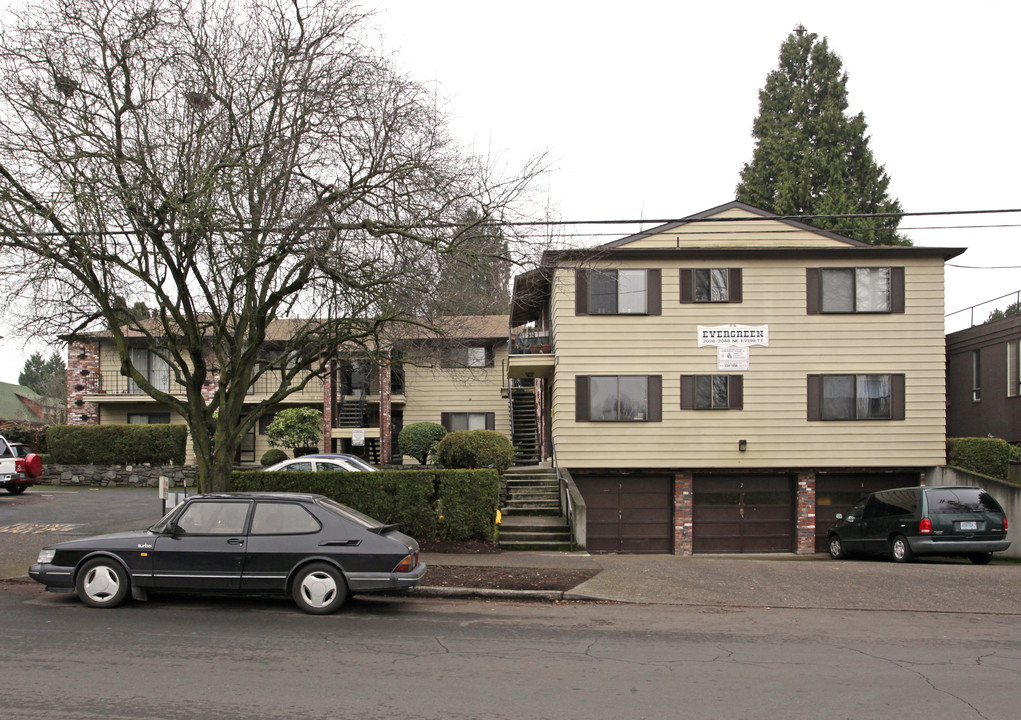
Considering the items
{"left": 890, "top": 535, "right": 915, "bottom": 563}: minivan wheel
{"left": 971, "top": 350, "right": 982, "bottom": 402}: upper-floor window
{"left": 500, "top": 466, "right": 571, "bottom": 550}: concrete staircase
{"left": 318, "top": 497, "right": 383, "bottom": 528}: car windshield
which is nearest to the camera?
{"left": 318, "top": 497, "right": 383, "bottom": 528}: car windshield

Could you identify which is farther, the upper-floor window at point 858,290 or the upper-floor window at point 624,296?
the upper-floor window at point 858,290

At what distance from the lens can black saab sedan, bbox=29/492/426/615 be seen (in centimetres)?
995

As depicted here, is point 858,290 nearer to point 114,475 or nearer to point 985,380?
point 985,380

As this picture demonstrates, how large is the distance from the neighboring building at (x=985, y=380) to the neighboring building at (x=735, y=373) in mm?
3250

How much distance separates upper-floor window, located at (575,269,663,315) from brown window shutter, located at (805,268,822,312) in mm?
3758

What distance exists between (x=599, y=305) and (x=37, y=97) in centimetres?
1308

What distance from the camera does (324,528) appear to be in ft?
33.2

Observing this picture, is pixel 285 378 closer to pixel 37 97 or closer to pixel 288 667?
pixel 37 97

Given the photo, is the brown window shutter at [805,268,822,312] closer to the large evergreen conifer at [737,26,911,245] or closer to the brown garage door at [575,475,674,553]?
the brown garage door at [575,475,674,553]

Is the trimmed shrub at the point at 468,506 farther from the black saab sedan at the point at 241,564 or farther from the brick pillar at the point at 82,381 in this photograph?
the brick pillar at the point at 82,381

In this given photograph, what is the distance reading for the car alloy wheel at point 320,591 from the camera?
32.5 ft

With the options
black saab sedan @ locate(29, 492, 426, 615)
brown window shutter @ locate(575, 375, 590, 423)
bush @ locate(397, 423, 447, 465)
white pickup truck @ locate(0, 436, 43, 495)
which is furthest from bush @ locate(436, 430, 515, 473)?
white pickup truck @ locate(0, 436, 43, 495)

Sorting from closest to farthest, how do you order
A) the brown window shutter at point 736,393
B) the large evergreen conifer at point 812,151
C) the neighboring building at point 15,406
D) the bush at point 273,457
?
the brown window shutter at point 736,393
the bush at point 273,457
the large evergreen conifer at point 812,151
the neighboring building at point 15,406

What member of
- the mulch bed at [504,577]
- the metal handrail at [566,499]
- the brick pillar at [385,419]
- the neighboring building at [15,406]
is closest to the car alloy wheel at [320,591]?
the mulch bed at [504,577]
